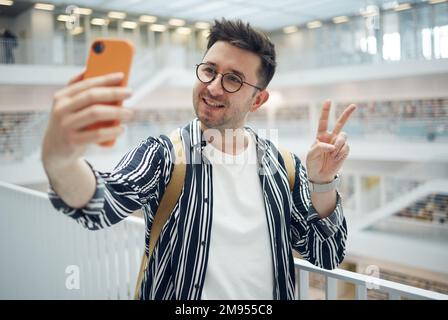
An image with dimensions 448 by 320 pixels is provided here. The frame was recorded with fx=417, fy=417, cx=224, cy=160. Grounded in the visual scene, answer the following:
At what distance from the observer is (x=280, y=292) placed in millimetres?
751

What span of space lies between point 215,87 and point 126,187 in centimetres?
21

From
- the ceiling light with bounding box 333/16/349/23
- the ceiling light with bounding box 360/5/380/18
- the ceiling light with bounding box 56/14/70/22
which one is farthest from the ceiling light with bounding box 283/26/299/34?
the ceiling light with bounding box 56/14/70/22

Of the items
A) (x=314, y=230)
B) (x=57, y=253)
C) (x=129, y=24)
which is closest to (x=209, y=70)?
(x=314, y=230)

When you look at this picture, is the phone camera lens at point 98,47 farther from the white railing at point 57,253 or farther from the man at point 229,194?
the white railing at point 57,253

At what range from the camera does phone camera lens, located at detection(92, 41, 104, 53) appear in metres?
0.48

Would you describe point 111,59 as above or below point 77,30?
below

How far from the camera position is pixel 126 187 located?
61cm

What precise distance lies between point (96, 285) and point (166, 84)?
4480 mm

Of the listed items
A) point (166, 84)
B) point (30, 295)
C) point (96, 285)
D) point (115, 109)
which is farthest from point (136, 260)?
point (166, 84)

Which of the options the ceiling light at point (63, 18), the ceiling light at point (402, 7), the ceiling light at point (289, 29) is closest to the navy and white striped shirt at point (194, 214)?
the ceiling light at point (63, 18)

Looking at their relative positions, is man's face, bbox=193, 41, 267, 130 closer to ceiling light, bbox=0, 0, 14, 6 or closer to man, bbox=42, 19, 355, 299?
man, bbox=42, 19, 355, 299

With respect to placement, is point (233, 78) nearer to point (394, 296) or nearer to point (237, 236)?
point (237, 236)

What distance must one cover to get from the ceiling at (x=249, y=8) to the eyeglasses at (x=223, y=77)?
86 cm

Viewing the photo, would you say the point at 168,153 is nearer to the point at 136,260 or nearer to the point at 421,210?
the point at 136,260
